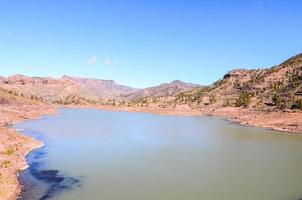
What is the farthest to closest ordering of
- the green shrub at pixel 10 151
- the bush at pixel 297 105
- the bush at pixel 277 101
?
the bush at pixel 277 101, the bush at pixel 297 105, the green shrub at pixel 10 151

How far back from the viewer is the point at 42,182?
115ft

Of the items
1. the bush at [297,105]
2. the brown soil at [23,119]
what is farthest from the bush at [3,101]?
the bush at [297,105]

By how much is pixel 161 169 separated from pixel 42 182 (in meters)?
14.4

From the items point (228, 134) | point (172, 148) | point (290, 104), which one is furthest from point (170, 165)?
point (290, 104)

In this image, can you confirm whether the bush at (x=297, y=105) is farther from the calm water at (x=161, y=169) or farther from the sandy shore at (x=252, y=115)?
the calm water at (x=161, y=169)

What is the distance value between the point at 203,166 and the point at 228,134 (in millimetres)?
38360

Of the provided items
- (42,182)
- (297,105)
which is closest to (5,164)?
(42,182)

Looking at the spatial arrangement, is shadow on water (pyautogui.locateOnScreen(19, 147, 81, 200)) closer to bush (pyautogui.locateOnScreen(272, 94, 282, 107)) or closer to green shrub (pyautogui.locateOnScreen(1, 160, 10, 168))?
green shrub (pyautogui.locateOnScreen(1, 160, 10, 168))

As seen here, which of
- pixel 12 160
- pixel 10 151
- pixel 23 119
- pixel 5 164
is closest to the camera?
pixel 5 164

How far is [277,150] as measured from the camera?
200 feet

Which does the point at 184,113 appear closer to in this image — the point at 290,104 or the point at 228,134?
the point at 290,104

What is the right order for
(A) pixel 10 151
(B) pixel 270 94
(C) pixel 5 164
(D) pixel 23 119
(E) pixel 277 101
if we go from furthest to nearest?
(B) pixel 270 94 → (E) pixel 277 101 → (D) pixel 23 119 → (A) pixel 10 151 → (C) pixel 5 164

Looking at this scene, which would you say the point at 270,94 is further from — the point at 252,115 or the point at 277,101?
the point at 252,115

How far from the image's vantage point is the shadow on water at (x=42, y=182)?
31031 mm
